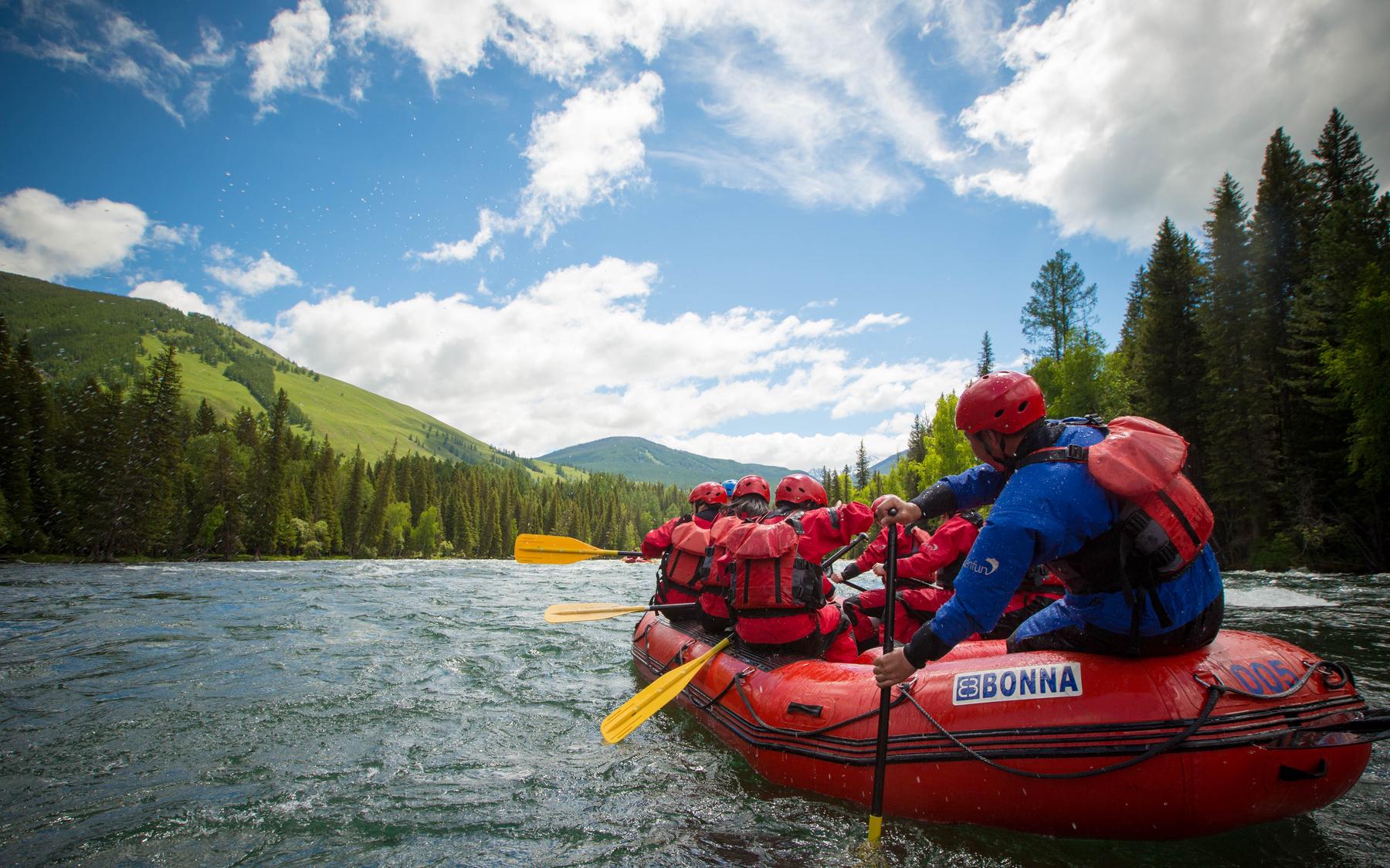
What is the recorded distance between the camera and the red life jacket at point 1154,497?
3.34m

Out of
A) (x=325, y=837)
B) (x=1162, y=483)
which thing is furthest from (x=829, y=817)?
(x=325, y=837)

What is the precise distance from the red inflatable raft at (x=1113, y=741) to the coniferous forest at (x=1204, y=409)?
78.7ft

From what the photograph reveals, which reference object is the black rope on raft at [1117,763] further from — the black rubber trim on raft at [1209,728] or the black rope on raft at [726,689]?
the black rope on raft at [726,689]

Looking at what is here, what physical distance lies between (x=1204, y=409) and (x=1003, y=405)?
105ft

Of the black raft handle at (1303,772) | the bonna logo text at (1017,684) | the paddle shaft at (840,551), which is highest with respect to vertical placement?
the paddle shaft at (840,551)

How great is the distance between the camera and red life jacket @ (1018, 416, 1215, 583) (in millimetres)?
3336

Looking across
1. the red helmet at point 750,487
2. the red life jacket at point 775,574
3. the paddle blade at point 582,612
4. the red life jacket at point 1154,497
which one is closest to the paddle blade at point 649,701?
the red life jacket at point 775,574

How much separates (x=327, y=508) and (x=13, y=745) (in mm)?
67444

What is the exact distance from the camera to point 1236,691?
3389 mm

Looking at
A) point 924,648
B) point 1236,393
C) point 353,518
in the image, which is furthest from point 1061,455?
point 353,518

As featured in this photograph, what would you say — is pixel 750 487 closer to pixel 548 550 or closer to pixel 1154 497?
pixel 548 550

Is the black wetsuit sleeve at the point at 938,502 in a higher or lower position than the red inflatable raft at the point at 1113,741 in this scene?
higher

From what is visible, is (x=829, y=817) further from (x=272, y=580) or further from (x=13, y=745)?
(x=272, y=580)

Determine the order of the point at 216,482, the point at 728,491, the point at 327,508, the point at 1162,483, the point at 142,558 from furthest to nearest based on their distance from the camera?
the point at 327,508 < the point at 216,482 < the point at 142,558 < the point at 728,491 < the point at 1162,483
